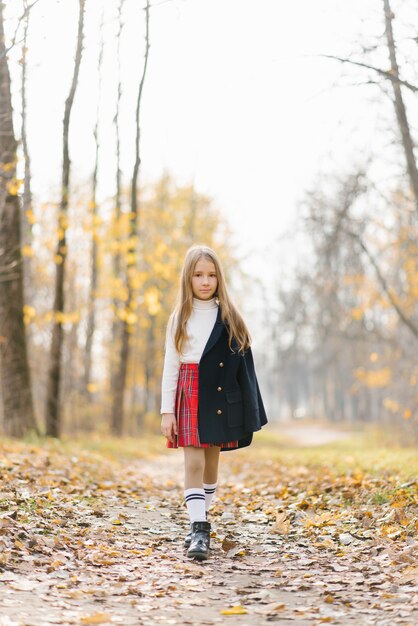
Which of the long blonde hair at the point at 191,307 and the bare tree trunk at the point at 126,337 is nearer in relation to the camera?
the long blonde hair at the point at 191,307

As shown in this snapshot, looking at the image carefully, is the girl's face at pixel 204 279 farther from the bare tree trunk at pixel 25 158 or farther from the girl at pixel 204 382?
the bare tree trunk at pixel 25 158

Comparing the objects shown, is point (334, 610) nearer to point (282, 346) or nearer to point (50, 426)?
point (50, 426)

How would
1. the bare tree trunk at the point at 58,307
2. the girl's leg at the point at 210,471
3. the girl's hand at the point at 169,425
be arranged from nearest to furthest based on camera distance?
1. the girl's hand at the point at 169,425
2. the girl's leg at the point at 210,471
3. the bare tree trunk at the point at 58,307

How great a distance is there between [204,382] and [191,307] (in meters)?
0.58

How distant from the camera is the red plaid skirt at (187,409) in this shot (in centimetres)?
550

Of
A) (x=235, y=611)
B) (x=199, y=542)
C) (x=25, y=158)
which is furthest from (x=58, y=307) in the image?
(x=235, y=611)

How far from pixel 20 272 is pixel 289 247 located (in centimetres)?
4001

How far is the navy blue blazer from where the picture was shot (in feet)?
18.1

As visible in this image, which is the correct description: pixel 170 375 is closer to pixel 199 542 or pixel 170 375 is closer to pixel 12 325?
pixel 199 542

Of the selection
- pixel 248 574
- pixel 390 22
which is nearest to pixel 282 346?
pixel 390 22

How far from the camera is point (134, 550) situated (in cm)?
532

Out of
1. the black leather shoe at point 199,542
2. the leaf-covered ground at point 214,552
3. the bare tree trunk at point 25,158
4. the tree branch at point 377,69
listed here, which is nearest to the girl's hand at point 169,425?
the black leather shoe at point 199,542

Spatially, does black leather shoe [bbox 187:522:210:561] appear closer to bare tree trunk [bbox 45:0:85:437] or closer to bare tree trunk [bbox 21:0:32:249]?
bare tree trunk [bbox 21:0:32:249]

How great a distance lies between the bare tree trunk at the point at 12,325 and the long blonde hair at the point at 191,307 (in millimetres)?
6207
